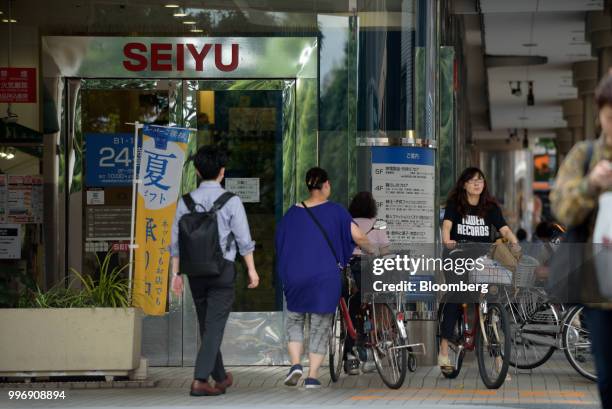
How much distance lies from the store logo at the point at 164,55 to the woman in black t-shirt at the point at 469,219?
2.41 meters

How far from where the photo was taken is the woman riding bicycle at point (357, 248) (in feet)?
35.7

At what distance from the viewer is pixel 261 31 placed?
39.2 feet

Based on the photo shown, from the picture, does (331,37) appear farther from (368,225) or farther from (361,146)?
(368,225)

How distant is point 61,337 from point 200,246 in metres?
1.38

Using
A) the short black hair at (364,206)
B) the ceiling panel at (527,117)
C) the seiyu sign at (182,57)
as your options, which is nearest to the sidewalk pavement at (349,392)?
the short black hair at (364,206)

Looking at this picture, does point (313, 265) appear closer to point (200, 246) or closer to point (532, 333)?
point (200, 246)

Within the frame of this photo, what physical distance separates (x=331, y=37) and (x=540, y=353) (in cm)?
328

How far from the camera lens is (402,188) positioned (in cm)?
1172

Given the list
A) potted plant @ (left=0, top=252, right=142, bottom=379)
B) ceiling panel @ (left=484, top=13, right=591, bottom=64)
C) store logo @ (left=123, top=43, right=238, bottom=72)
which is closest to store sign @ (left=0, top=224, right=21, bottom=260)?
store logo @ (left=123, top=43, right=238, bottom=72)

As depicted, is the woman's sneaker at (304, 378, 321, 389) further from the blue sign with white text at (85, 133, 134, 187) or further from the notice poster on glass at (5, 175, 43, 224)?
the notice poster on glass at (5, 175, 43, 224)

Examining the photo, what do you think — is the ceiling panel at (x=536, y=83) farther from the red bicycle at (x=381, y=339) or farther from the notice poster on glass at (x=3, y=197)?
the red bicycle at (x=381, y=339)

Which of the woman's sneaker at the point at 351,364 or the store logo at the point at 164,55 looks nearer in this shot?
the woman's sneaker at the point at 351,364

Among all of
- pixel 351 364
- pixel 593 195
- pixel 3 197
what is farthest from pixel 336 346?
pixel 593 195

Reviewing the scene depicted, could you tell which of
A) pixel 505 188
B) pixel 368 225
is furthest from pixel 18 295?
pixel 505 188
